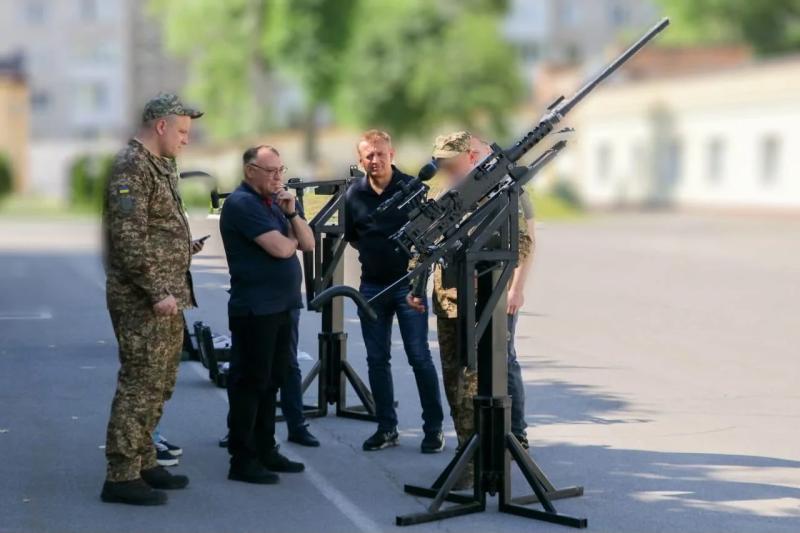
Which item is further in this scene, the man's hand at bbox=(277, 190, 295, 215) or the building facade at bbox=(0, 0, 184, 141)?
the building facade at bbox=(0, 0, 184, 141)

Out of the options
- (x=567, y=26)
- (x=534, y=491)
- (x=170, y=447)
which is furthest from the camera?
(x=567, y=26)

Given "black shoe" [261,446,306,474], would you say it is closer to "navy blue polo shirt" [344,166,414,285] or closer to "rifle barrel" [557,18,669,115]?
"navy blue polo shirt" [344,166,414,285]

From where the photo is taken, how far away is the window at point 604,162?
69625 millimetres

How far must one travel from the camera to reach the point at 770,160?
5641 centimetres

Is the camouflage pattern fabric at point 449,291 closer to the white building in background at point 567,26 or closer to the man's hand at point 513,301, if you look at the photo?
the man's hand at point 513,301

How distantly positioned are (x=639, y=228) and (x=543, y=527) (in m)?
40.2

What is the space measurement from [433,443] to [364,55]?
188 feet

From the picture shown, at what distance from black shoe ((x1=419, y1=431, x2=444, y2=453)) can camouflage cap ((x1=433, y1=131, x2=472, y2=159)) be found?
1.75 meters

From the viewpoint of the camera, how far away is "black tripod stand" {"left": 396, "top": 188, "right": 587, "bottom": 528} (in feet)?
23.4

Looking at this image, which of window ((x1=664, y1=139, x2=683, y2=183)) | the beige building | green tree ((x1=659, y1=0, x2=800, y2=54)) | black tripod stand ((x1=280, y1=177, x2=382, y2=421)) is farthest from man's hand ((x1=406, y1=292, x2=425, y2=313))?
the beige building

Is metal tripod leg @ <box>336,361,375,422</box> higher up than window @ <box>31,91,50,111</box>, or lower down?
lower down

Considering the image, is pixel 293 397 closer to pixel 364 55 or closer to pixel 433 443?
pixel 433 443

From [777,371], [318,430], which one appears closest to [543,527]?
[318,430]

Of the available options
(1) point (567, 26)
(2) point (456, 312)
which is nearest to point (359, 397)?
(2) point (456, 312)
